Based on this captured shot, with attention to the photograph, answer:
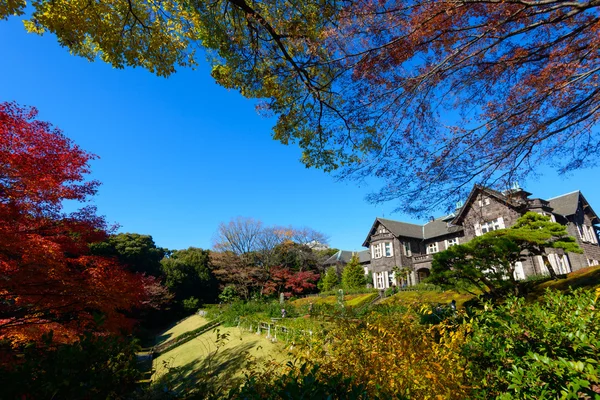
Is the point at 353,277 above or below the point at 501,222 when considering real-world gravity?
below

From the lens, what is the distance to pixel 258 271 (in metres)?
29.1

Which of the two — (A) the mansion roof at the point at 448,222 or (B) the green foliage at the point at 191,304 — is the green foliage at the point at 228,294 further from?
(A) the mansion roof at the point at 448,222

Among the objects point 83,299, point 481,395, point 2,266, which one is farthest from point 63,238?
point 481,395

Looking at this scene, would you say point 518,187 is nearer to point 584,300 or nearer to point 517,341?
point 584,300

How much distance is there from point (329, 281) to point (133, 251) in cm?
2085

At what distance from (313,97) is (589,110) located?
4978 mm

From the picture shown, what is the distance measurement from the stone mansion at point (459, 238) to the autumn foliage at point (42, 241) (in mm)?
17013

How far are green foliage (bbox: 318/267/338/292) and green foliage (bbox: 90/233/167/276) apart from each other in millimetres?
18037

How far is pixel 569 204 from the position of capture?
69.2 ft

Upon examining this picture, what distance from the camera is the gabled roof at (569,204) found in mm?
20422

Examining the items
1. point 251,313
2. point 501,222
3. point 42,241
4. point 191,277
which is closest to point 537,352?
point 42,241

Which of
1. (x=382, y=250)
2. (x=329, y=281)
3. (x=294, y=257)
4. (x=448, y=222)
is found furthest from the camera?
(x=294, y=257)

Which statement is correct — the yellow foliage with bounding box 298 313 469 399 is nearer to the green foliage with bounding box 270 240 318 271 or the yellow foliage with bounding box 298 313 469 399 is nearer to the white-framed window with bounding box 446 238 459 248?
the white-framed window with bounding box 446 238 459 248

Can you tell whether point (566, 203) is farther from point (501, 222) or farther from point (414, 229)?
point (414, 229)
